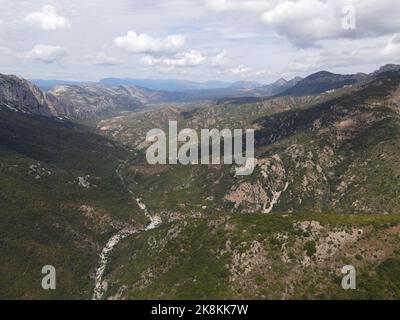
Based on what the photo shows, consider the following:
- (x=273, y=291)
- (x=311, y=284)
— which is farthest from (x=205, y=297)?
(x=311, y=284)

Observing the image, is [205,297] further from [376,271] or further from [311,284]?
[376,271]
